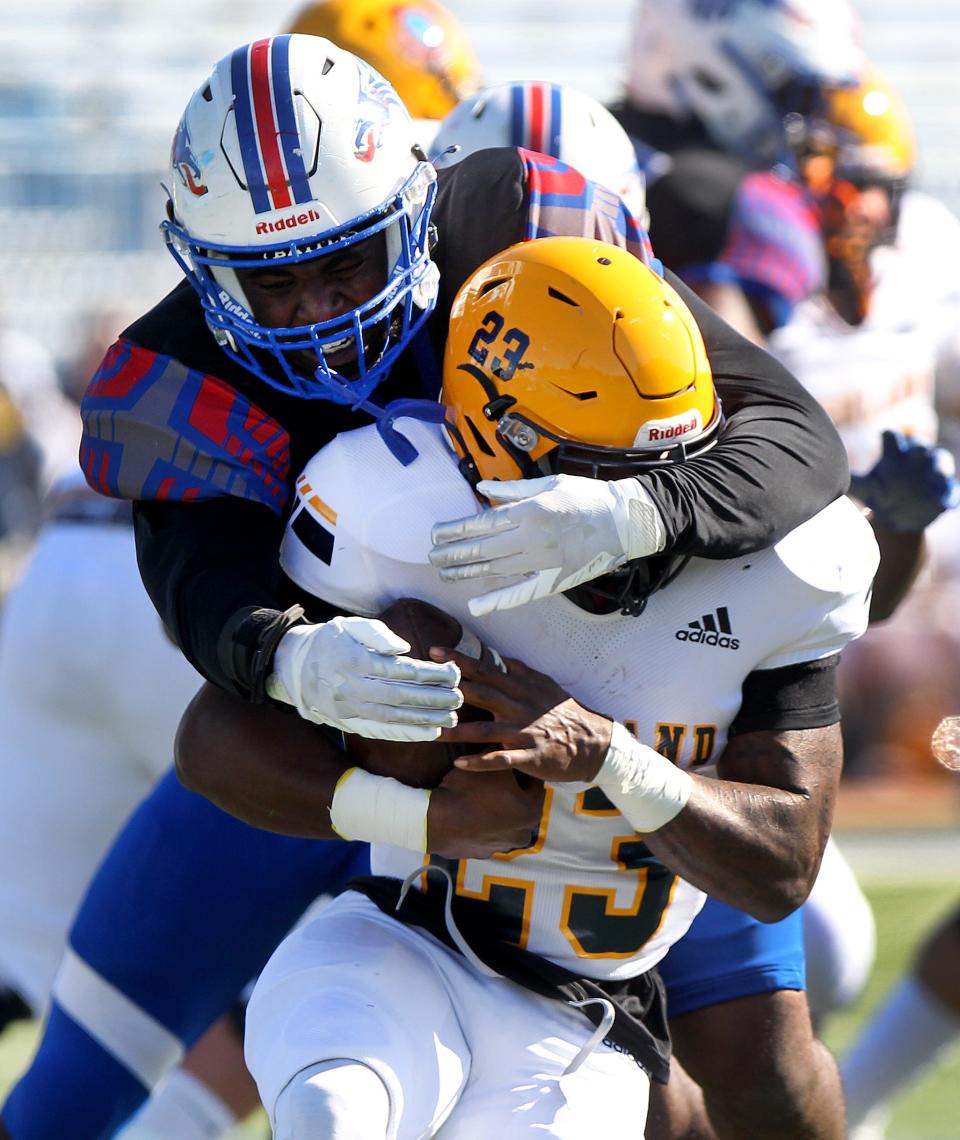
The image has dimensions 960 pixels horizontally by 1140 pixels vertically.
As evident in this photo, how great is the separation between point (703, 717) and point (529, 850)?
10.2 inches

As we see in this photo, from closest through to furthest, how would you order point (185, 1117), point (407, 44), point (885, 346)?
point (185, 1117) → point (407, 44) → point (885, 346)

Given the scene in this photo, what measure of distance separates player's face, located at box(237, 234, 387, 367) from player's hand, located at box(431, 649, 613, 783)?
1.72ft

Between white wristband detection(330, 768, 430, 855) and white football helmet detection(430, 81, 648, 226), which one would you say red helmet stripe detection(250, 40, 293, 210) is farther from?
white wristband detection(330, 768, 430, 855)

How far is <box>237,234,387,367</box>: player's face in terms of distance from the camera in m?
2.38

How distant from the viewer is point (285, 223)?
2.38m

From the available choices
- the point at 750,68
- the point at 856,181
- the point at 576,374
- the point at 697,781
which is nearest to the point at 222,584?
the point at 576,374

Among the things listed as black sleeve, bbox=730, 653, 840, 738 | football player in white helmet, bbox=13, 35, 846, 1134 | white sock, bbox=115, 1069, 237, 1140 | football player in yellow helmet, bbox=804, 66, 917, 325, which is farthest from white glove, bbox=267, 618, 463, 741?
football player in yellow helmet, bbox=804, 66, 917, 325

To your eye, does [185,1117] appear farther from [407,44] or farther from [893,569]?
[407,44]

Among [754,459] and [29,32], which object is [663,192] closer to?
[754,459]

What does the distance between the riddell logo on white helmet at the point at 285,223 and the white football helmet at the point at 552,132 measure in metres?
0.60

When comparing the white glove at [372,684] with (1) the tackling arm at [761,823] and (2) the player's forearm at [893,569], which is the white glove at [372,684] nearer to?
(1) the tackling arm at [761,823]

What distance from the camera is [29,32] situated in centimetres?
1266

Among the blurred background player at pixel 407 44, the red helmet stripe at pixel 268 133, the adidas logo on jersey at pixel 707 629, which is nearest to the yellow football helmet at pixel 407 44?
the blurred background player at pixel 407 44

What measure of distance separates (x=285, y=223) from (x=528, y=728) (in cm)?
76
